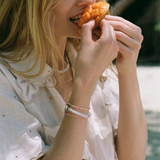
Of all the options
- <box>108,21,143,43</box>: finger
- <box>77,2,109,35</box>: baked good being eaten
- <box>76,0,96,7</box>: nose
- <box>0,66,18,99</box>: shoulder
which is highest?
<box>76,0,96,7</box>: nose

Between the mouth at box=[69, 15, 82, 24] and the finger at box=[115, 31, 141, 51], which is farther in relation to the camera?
the mouth at box=[69, 15, 82, 24]

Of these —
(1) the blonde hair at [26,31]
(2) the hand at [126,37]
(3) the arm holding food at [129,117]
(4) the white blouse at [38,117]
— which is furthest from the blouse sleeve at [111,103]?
(1) the blonde hair at [26,31]

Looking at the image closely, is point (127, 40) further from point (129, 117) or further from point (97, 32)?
point (129, 117)

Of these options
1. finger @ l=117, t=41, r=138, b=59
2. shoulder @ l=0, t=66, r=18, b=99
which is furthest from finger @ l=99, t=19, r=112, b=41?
shoulder @ l=0, t=66, r=18, b=99

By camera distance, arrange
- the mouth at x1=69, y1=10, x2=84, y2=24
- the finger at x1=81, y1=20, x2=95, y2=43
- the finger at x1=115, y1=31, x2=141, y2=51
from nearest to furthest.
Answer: the finger at x1=81, y1=20, x2=95, y2=43 < the finger at x1=115, y1=31, x2=141, y2=51 < the mouth at x1=69, y1=10, x2=84, y2=24

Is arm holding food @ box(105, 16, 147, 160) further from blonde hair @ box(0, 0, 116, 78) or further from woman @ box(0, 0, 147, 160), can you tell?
Result: blonde hair @ box(0, 0, 116, 78)

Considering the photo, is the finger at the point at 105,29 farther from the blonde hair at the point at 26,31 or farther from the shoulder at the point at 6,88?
the shoulder at the point at 6,88

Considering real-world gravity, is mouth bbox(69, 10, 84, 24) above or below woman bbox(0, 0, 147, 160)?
above

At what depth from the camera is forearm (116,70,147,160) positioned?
5.89 feet

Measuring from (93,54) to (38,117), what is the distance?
510 mm

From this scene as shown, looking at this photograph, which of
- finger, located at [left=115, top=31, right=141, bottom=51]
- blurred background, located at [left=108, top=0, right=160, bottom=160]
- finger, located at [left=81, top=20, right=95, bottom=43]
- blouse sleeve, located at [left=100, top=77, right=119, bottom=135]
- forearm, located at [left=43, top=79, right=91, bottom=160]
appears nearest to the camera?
forearm, located at [left=43, top=79, right=91, bottom=160]

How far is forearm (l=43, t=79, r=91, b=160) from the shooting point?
1.32m

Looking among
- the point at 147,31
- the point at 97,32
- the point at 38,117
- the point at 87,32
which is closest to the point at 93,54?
the point at 87,32

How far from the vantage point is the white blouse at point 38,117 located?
137cm
